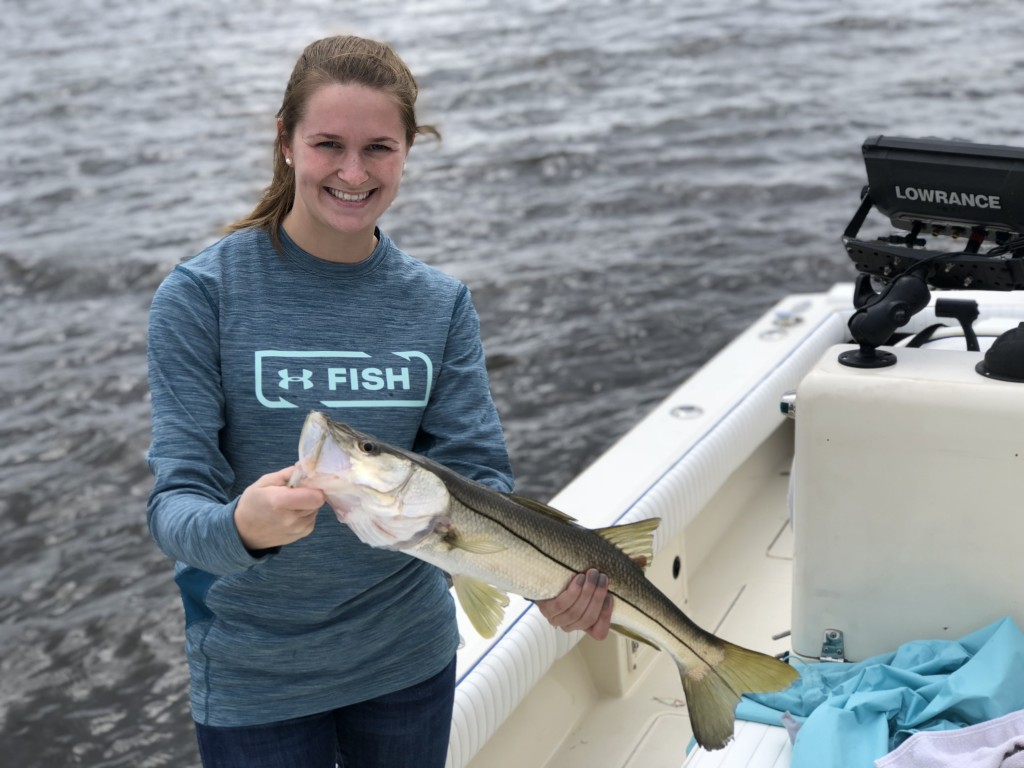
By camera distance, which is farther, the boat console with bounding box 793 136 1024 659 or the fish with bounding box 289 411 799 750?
the boat console with bounding box 793 136 1024 659

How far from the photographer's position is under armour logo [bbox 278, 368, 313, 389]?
1746 millimetres

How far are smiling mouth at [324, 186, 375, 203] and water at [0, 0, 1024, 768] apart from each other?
2.31 metres

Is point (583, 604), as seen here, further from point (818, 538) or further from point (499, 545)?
point (818, 538)

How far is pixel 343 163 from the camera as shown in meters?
1.73

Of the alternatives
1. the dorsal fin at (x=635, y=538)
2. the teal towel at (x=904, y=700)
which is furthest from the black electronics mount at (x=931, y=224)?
the dorsal fin at (x=635, y=538)

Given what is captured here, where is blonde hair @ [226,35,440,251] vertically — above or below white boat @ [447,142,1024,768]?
above

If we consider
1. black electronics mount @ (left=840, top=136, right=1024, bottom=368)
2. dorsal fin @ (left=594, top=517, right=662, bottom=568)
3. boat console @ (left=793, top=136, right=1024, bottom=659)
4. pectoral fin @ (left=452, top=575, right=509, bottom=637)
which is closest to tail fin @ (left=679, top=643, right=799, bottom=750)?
dorsal fin @ (left=594, top=517, right=662, bottom=568)

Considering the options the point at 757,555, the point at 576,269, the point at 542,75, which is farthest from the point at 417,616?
the point at 542,75

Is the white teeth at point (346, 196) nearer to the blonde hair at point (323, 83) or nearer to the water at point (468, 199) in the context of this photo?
the blonde hair at point (323, 83)

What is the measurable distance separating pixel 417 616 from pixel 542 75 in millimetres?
12513

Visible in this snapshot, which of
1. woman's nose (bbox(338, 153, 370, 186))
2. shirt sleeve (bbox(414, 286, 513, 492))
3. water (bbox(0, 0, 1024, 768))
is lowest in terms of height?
water (bbox(0, 0, 1024, 768))

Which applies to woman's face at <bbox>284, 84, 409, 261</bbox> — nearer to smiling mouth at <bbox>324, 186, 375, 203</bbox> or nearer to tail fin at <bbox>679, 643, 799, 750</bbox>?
smiling mouth at <bbox>324, 186, 375, 203</bbox>

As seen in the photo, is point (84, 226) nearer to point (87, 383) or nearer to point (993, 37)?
point (87, 383)

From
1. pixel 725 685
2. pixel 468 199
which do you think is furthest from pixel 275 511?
pixel 468 199
